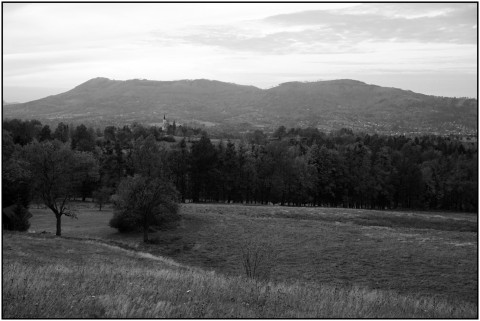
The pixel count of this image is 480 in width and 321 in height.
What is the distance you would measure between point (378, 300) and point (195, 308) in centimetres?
770

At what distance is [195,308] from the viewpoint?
11.8 metres

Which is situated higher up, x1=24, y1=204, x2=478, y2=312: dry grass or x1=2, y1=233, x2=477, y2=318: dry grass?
x1=2, y1=233, x2=477, y2=318: dry grass

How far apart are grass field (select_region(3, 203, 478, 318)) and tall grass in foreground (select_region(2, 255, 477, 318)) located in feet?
0.41

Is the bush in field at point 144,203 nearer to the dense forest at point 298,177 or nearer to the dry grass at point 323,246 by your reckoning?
the dry grass at point 323,246

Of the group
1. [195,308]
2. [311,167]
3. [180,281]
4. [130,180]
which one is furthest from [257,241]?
[311,167]

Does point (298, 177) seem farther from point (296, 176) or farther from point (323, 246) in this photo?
point (323, 246)

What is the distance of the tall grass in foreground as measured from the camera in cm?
1080

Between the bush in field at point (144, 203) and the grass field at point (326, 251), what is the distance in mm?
2162

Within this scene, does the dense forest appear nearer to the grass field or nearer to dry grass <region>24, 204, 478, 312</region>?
the grass field

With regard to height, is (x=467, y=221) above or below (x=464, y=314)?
below

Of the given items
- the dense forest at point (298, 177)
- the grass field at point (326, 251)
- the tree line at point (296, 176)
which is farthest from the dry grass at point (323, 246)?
the dense forest at point (298, 177)

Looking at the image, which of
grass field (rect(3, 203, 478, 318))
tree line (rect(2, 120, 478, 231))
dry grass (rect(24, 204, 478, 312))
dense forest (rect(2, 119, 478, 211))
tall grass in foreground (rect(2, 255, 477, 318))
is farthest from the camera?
dense forest (rect(2, 119, 478, 211))

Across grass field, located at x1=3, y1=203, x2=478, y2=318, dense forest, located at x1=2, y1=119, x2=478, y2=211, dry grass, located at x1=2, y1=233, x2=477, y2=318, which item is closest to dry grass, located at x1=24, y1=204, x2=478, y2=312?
grass field, located at x1=3, y1=203, x2=478, y2=318

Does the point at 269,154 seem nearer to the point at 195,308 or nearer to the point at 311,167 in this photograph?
the point at 311,167
